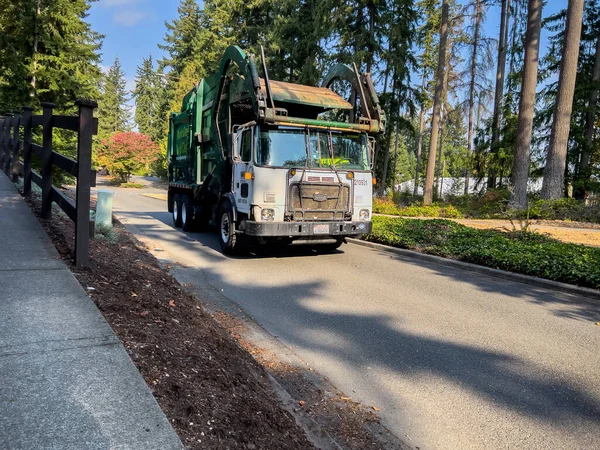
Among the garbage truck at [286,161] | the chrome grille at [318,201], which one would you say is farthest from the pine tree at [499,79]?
the chrome grille at [318,201]

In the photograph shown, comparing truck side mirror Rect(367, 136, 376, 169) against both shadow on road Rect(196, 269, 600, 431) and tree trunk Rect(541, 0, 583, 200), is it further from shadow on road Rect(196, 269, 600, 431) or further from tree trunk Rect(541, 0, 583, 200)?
tree trunk Rect(541, 0, 583, 200)

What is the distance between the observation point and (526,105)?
1548cm

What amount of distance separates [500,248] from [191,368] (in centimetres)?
714

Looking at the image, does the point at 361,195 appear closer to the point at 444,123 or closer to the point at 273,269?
the point at 273,269

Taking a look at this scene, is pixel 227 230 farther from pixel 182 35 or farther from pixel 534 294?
pixel 182 35

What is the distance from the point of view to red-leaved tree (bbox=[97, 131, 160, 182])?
42062 mm

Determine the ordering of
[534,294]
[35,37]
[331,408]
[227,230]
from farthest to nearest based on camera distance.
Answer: [35,37] < [227,230] < [534,294] < [331,408]

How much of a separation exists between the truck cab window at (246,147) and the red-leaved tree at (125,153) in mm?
37143

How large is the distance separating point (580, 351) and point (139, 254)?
20.0 feet

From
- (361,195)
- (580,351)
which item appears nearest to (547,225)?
(361,195)

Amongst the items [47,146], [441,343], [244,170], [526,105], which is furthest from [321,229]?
[526,105]

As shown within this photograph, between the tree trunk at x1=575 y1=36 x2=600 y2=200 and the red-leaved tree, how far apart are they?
35411mm

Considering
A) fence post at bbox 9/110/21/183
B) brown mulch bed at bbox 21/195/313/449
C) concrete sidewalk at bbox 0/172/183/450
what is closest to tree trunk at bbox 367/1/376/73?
fence post at bbox 9/110/21/183

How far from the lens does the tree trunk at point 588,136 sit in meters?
20.7
